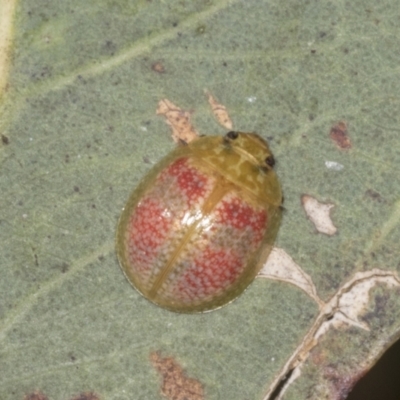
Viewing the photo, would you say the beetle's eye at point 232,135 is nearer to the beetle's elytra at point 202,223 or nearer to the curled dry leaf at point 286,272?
the beetle's elytra at point 202,223

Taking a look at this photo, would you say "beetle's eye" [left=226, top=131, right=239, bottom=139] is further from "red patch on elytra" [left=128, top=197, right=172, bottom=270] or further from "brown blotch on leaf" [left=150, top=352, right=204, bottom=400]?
"brown blotch on leaf" [left=150, top=352, right=204, bottom=400]

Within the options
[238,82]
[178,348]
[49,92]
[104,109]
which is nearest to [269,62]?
[238,82]

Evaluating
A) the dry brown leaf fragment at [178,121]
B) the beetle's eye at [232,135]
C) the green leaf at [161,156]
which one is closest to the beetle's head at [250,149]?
the beetle's eye at [232,135]

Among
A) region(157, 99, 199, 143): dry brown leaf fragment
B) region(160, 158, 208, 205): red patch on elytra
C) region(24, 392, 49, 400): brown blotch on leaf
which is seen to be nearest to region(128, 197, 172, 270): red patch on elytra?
region(160, 158, 208, 205): red patch on elytra

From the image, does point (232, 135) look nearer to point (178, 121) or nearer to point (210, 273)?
point (178, 121)

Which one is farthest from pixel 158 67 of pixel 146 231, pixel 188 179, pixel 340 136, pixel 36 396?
pixel 36 396

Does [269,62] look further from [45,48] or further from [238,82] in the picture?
[45,48]
